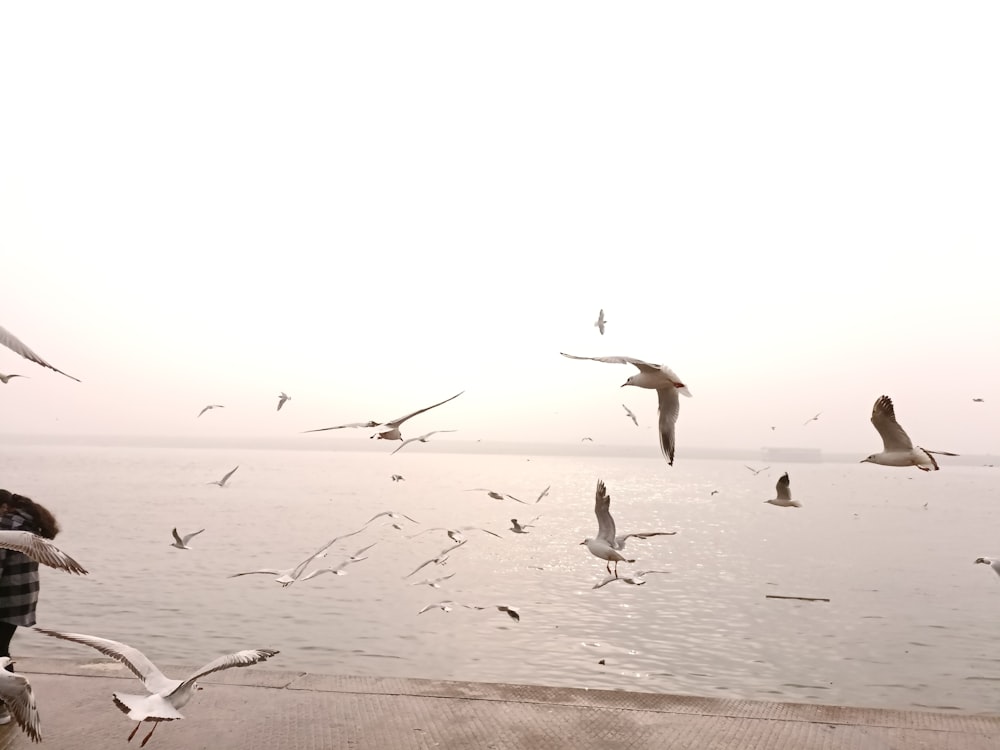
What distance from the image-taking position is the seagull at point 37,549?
17.1ft

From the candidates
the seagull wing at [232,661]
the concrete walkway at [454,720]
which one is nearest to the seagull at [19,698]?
the seagull wing at [232,661]

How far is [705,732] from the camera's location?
7.88 m

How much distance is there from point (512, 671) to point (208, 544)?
72.3 ft

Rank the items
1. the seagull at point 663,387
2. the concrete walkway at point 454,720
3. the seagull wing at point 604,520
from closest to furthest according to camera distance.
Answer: the seagull at point 663,387 < the concrete walkway at point 454,720 < the seagull wing at point 604,520

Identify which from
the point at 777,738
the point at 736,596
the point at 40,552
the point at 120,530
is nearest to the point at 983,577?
the point at 736,596

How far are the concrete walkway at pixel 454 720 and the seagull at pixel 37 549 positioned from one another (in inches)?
112

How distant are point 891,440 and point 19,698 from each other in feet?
27.7

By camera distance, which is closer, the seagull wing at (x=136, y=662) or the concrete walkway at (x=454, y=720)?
the seagull wing at (x=136, y=662)

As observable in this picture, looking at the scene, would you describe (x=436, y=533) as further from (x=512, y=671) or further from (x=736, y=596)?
(x=512, y=671)

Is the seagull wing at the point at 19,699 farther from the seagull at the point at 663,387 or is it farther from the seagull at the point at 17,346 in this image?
the seagull at the point at 663,387

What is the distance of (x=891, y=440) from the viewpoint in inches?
337

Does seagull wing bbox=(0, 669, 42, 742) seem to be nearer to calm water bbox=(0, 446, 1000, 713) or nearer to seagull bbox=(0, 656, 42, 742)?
seagull bbox=(0, 656, 42, 742)

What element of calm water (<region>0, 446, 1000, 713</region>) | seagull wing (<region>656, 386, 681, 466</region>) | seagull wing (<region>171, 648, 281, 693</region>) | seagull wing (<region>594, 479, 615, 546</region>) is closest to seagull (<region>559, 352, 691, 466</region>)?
seagull wing (<region>656, 386, 681, 466</region>)

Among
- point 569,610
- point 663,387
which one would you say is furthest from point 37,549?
point 569,610
